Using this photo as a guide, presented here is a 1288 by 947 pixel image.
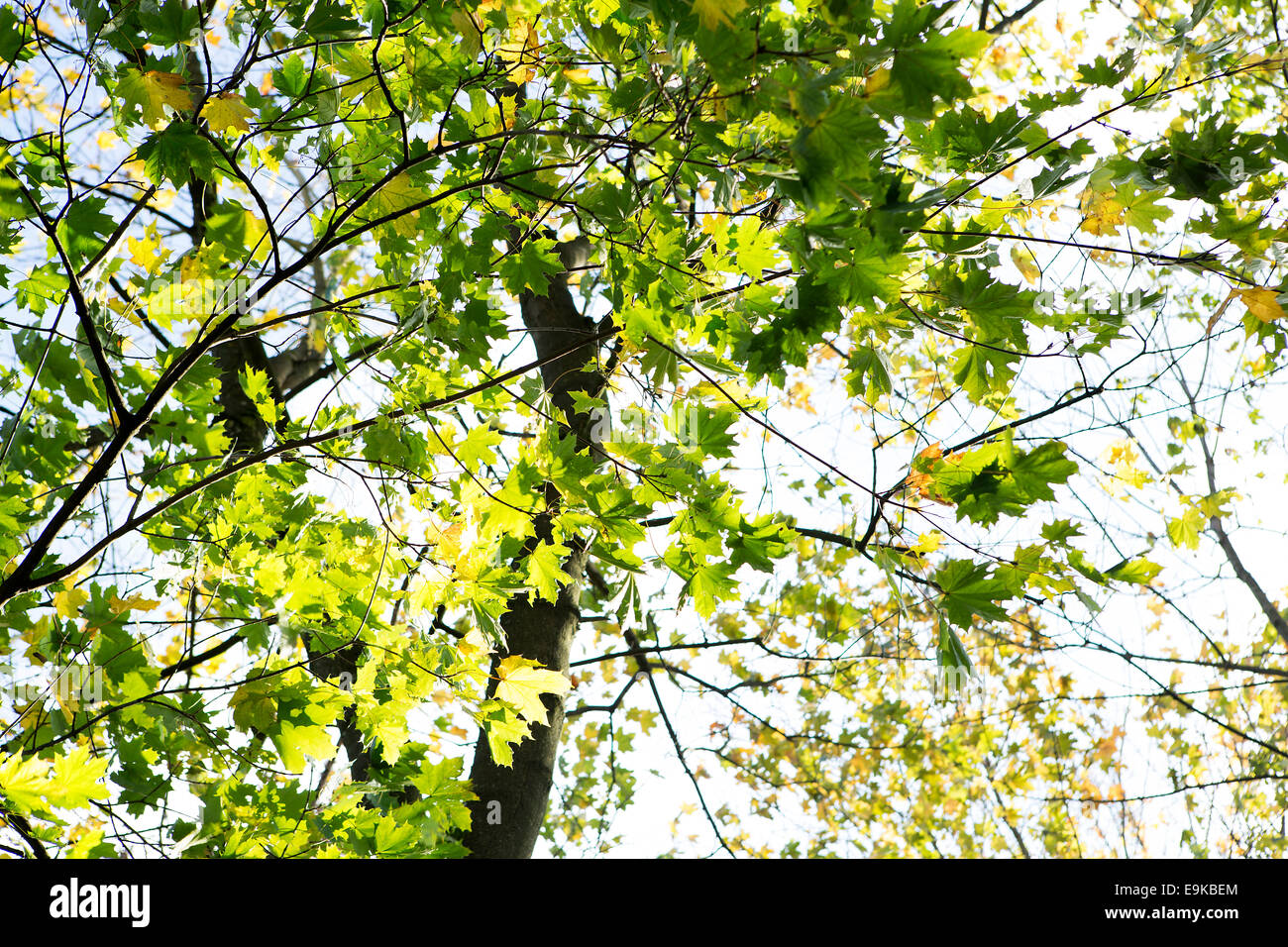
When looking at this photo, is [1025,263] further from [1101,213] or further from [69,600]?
[69,600]

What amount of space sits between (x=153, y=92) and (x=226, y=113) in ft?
0.43

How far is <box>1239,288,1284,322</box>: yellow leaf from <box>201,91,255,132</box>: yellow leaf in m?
2.06

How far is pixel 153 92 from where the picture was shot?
1.62 metres

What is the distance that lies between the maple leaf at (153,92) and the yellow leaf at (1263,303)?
215 centimetres

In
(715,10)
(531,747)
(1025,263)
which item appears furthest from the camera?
(531,747)

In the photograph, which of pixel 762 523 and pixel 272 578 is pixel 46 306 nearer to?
pixel 272 578

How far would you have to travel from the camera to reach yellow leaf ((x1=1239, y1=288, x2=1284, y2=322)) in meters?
1.61

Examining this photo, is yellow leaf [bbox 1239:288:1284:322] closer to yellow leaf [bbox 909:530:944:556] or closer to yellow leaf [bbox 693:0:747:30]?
yellow leaf [bbox 909:530:944:556]

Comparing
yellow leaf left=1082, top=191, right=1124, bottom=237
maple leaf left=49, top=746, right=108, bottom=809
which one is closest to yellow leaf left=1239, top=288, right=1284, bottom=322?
yellow leaf left=1082, top=191, right=1124, bottom=237

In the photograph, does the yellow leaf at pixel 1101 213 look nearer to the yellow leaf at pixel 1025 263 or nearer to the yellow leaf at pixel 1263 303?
the yellow leaf at pixel 1025 263

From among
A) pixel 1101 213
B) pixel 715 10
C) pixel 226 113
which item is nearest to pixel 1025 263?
pixel 1101 213
